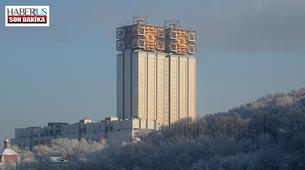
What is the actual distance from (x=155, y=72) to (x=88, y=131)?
12.0m

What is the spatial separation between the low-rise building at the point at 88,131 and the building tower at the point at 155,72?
18.2 ft

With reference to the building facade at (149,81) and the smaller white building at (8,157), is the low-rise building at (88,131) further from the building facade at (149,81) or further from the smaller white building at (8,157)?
the smaller white building at (8,157)

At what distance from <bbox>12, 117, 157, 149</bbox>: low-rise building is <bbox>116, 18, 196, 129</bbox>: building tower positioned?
556cm

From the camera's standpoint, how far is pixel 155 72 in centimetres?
10675

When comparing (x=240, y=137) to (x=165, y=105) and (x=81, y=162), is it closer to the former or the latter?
(x=81, y=162)

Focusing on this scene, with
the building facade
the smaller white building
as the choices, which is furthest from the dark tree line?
the building facade

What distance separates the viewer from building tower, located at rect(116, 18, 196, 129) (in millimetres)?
104625

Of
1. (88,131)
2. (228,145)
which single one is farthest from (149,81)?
(228,145)

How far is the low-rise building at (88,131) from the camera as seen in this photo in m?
92.7

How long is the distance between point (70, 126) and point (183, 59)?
1666cm

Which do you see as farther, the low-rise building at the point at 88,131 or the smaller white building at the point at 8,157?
the low-rise building at the point at 88,131

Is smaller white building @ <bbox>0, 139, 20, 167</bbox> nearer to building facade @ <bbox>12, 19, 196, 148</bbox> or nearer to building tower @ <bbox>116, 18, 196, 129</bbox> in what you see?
building facade @ <bbox>12, 19, 196, 148</bbox>

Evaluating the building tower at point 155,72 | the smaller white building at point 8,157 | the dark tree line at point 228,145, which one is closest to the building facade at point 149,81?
the building tower at point 155,72

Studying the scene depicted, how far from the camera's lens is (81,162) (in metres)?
68.7
